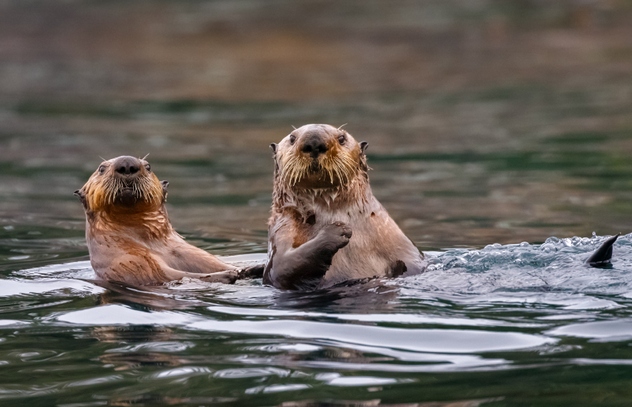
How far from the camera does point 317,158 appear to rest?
628 cm

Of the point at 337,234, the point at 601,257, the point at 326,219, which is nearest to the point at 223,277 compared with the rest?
the point at 326,219

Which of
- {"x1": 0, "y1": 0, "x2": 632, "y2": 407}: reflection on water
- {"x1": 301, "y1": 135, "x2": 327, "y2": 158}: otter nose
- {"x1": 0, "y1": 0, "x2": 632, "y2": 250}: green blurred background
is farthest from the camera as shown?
{"x1": 0, "y1": 0, "x2": 632, "y2": 250}: green blurred background

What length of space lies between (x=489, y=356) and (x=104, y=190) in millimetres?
3342

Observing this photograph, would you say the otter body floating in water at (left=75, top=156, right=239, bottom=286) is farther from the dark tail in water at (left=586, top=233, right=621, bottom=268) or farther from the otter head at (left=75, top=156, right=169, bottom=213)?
the dark tail in water at (left=586, top=233, right=621, bottom=268)

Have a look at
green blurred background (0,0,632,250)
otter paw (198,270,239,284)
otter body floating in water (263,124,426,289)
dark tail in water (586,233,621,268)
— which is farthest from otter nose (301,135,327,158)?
green blurred background (0,0,632,250)

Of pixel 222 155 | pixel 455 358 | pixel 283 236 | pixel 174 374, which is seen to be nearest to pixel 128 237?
pixel 283 236

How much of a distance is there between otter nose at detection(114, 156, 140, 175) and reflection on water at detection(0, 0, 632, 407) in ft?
2.58

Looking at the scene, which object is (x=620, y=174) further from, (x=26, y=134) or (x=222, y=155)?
(x=26, y=134)

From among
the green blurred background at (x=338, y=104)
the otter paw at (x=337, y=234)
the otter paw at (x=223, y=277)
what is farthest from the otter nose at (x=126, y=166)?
the green blurred background at (x=338, y=104)

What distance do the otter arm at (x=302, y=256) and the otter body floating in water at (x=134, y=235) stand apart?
24.0 inches

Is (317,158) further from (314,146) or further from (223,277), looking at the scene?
(223,277)

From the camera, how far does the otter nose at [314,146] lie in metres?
6.19

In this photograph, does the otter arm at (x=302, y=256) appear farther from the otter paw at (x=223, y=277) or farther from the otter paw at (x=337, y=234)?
the otter paw at (x=223, y=277)

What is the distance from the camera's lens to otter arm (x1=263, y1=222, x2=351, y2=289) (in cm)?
612
